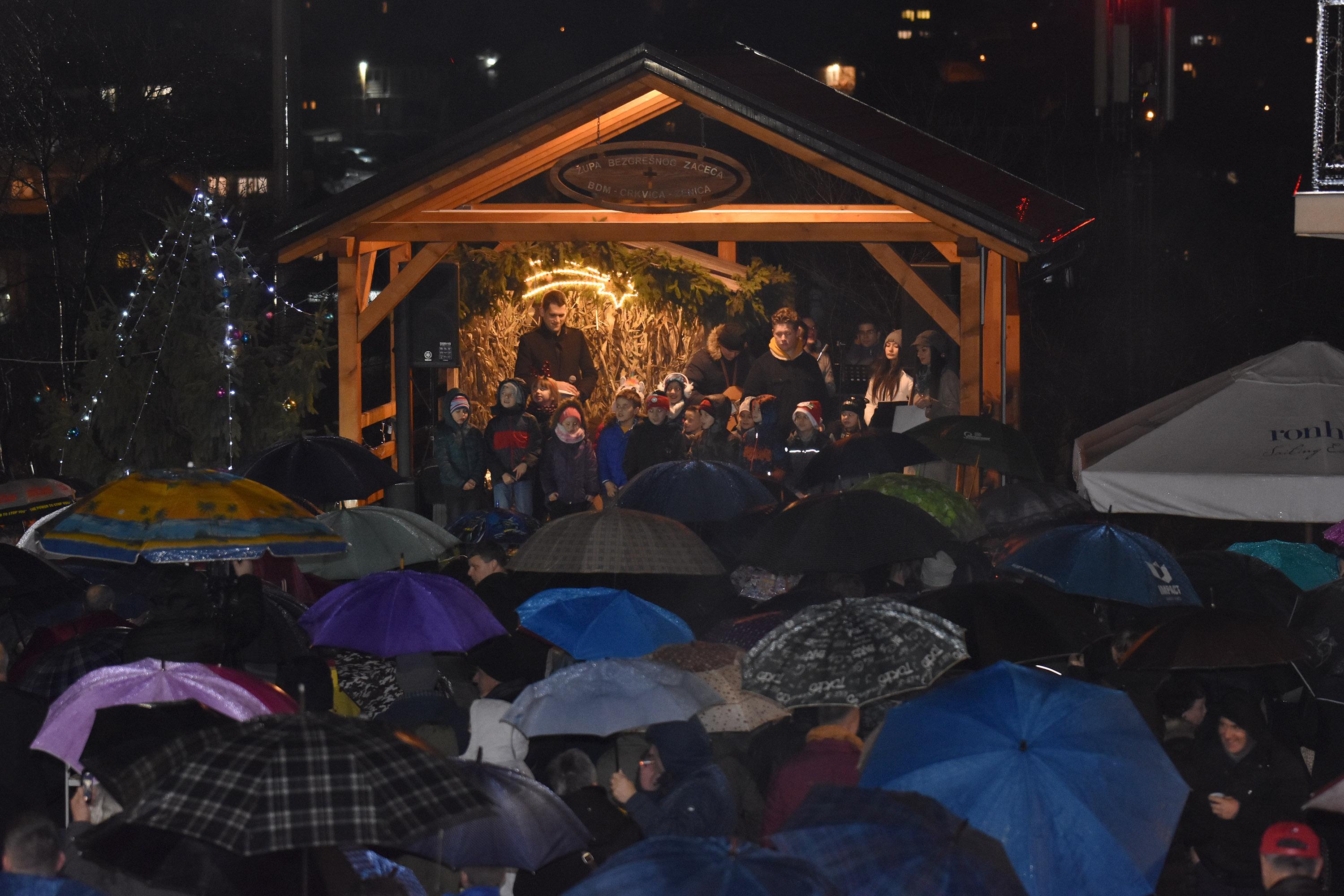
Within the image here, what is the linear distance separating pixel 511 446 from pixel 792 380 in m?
A: 3.37

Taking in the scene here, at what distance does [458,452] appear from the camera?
15.2m

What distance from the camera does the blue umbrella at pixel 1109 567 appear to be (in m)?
7.91

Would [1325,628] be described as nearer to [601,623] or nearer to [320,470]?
[601,623]

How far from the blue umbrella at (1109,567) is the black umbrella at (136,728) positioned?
453 cm

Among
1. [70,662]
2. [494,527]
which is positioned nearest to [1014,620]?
[70,662]

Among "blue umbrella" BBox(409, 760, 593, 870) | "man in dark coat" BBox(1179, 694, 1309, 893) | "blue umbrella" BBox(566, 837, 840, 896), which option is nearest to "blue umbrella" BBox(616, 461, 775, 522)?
"man in dark coat" BBox(1179, 694, 1309, 893)

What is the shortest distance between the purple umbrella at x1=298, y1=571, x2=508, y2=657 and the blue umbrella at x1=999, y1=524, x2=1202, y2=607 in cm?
293

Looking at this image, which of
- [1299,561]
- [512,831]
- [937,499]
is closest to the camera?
[512,831]

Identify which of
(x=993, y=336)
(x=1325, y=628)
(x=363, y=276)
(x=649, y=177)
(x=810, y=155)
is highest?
(x=810, y=155)

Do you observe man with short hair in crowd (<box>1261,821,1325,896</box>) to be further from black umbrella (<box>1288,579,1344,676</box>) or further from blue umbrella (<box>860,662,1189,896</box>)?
black umbrella (<box>1288,579,1344,676</box>)

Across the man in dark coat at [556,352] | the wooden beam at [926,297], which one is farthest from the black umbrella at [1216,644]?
the man in dark coat at [556,352]

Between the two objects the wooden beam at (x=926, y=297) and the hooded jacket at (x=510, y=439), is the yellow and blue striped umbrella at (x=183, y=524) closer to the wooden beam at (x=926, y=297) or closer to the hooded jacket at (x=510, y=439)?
the hooded jacket at (x=510, y=439)

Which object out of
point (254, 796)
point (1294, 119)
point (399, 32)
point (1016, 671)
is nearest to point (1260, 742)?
point (1016, 671)

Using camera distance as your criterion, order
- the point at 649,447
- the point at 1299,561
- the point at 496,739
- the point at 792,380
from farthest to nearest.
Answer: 1. the point at 792,380
2. the point at 649,447
3. the point at 1299,561
4. the point at 496,739
